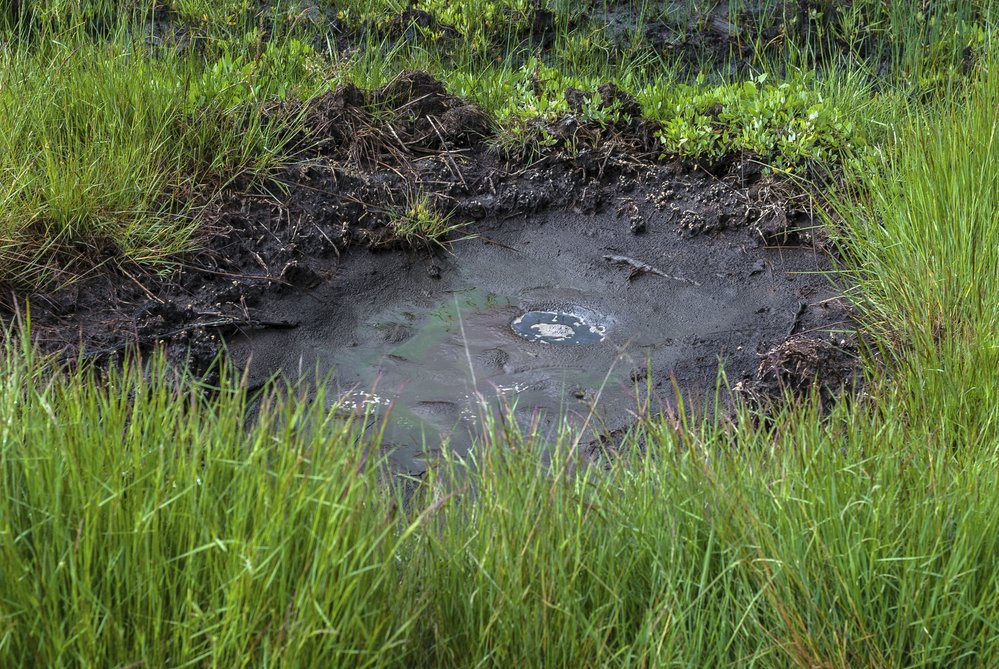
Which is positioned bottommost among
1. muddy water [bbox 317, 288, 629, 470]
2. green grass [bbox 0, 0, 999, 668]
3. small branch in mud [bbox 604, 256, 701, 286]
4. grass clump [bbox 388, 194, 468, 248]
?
muddy water [bbox 317, 288, 629, 470]

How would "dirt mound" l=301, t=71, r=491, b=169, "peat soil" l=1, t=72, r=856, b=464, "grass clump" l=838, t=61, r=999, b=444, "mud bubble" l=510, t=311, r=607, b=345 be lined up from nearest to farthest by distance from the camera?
1. "grass clump" l=838, t=61, r=999, b=444
2. "peat soil" l=1, t=72, r=856, b=464
3. "mud bubble" l=510, t=311, r=607, b=345
4. "dirt mound" l=301, t=71, r=491, b=169

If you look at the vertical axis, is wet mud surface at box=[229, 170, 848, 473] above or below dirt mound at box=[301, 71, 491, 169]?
below

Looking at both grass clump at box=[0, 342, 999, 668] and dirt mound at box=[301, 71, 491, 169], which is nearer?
grass clump at box=[0, 342, 999, 668]

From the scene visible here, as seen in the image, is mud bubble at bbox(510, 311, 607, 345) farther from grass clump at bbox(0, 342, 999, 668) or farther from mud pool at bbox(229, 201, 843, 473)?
grass clump at bbox(0, 342, 999, 668)

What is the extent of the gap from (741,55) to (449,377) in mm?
2945

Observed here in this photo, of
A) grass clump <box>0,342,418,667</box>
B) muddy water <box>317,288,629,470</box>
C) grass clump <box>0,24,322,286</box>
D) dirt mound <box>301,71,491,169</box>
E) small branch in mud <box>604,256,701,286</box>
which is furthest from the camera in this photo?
dirt mound <box>301,71,491,169</box>

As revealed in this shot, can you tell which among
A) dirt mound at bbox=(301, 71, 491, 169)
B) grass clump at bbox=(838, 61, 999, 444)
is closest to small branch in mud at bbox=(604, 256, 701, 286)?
grass clump at bbox=(838, 61, 999, 444)

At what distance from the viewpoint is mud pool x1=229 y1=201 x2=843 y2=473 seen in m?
3.21

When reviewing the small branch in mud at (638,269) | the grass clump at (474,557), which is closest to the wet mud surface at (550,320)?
the small branch in mud at (638,269)


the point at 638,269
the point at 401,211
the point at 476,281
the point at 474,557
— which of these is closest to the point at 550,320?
the point at 476,281

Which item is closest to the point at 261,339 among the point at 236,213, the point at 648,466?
the point at 236,213

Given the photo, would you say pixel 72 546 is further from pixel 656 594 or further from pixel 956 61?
pixel 956 61

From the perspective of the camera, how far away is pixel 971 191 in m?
3.12

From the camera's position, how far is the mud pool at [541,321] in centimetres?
321
